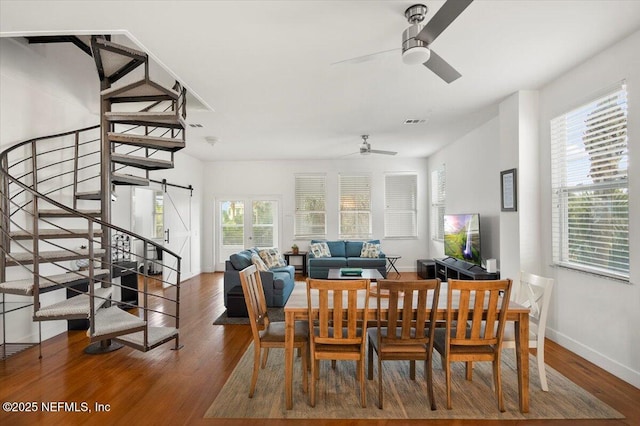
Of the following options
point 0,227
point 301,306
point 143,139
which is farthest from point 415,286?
point 0,227

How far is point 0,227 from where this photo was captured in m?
2.74

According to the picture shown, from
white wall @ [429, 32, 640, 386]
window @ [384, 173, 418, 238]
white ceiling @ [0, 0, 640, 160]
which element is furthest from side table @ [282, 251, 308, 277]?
white wall @ [429, 32, 640, 386]

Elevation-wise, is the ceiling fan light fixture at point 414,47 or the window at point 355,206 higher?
the ceiling fan light fixture at point 414,47

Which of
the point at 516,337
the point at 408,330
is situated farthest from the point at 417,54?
the point at 516,337

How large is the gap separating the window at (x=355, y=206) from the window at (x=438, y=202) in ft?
5.04

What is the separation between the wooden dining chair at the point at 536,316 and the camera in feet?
8.33

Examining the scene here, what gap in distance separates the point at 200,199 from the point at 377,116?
5375 mm

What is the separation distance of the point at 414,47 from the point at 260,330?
251 cm

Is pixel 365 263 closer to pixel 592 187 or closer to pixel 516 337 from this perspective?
pixel 592 187

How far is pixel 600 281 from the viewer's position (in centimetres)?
300

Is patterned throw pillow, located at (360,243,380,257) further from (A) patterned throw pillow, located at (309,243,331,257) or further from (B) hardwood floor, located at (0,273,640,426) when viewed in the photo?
(B) hardwood floor, located at (0,273,640,426)

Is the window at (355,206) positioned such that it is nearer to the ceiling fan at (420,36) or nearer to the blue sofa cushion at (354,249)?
the blue sofa cushion at (354,249)

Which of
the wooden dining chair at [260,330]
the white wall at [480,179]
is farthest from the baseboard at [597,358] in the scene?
the wooden dining chair at [260,330]

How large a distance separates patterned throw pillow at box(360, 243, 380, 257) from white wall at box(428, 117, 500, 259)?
1.71m
